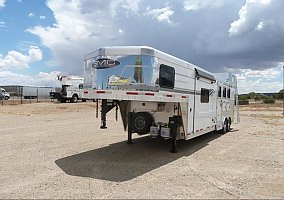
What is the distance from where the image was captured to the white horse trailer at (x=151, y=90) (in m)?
7.89

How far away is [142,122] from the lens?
9.48 metres

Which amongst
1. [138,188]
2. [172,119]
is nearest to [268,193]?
[138,188]

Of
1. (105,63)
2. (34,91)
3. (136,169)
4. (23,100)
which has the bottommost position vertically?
(136,169)

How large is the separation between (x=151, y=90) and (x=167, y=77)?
3.11 feet

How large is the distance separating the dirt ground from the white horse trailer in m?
0.90

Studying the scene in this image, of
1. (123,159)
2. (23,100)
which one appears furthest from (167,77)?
(23,100)

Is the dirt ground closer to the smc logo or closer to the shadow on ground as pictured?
the shadow on ground

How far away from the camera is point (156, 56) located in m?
8.12

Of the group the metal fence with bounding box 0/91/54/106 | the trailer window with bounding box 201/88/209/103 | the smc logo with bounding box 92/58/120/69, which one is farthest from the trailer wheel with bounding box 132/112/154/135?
the metal fence with bounding box 0/91/54/106

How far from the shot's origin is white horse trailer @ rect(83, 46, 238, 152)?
7887 mm

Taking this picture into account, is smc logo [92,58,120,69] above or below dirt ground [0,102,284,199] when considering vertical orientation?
above

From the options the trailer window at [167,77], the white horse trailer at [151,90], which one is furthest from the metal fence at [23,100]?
the trailer window at [167,77]

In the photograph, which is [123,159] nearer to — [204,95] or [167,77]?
[167,77]

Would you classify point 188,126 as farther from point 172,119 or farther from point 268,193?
point 268,193
